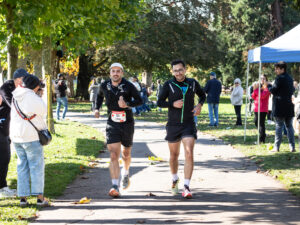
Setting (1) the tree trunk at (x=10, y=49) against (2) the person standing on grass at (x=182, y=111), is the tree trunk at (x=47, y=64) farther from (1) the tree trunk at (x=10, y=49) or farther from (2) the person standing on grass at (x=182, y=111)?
(2) the person standing on grass at (x=182, y=111)

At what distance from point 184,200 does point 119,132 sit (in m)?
1.38

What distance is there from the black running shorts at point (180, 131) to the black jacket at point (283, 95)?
4470 mm

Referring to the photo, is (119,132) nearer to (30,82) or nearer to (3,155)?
(30,82)

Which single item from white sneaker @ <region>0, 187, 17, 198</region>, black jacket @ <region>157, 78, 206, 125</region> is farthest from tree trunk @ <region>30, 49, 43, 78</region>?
black jacket @ <region>157, 78, 206, 125</region>

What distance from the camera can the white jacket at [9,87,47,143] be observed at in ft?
19.1

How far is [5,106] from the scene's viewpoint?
6.64 metres

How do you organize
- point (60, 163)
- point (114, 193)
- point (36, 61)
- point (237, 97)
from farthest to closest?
point (36, 61) < point (237, 97) < point (60, 163) < point (114, 193)

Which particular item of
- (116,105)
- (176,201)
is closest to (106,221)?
(176,201)

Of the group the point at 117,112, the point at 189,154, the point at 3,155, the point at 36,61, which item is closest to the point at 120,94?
the point at 117,112

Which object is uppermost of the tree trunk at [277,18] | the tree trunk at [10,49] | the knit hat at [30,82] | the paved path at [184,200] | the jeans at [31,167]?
the tree trunk at [277,18]

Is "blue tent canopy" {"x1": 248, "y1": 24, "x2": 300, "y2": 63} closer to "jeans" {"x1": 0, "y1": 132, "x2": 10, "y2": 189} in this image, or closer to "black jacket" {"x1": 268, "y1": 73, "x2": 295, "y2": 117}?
"black jacket" {"x1": 268, "y1": 73, "x2": 295, "y2": 117}

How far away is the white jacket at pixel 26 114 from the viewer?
19.1 feet

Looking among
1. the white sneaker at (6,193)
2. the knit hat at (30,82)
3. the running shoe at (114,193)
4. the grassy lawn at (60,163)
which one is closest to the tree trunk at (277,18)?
the grassy lawn at (60,163)

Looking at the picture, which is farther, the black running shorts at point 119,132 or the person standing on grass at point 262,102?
the person standing on grass at point 262,102
